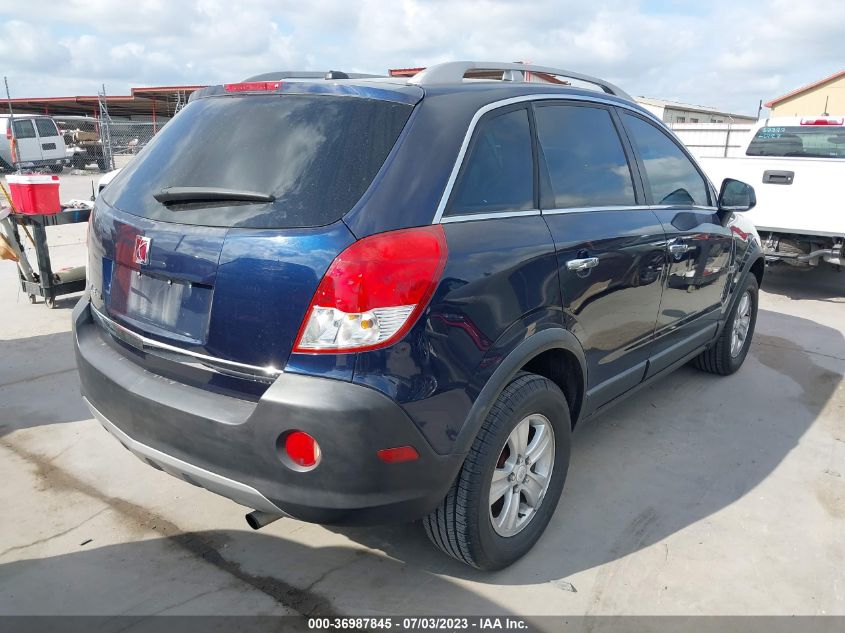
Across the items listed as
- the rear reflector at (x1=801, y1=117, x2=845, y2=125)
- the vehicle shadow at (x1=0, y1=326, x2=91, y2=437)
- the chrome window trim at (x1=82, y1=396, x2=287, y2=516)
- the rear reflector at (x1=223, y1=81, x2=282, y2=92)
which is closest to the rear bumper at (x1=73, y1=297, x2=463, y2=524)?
the chrome window trim at (x1=82, y1=396, x2=287, y2=516)

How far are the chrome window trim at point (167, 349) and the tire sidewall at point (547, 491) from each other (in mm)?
847

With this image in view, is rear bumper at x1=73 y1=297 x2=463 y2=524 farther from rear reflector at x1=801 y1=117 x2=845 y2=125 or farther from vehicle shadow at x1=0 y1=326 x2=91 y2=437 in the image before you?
rear reflector at x1=801 y1=117 x2=845 y2=125

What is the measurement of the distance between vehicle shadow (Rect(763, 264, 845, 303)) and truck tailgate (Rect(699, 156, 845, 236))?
966 mm

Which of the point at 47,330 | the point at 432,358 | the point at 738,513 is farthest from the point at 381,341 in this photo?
the point at 47,330

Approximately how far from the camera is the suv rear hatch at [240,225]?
2.08 m

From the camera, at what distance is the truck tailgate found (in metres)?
7.00

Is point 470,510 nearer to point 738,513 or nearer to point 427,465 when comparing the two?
point 427,465

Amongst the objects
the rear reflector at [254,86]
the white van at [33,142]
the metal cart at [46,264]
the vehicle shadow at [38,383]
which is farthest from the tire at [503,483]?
the white van at [33,142]

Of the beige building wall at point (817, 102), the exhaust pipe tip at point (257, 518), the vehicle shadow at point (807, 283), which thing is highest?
the beige building wall at point (817, 102)

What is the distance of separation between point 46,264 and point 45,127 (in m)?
20.0

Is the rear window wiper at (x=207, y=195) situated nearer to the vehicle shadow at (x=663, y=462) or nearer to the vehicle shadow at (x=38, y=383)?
the vehicle shadow at (x=663, y=462)

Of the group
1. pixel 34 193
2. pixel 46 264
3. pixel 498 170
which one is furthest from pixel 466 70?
pixel 46 264

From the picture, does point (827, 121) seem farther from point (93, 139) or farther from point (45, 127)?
point (93, 139)

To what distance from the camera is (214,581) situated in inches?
102
